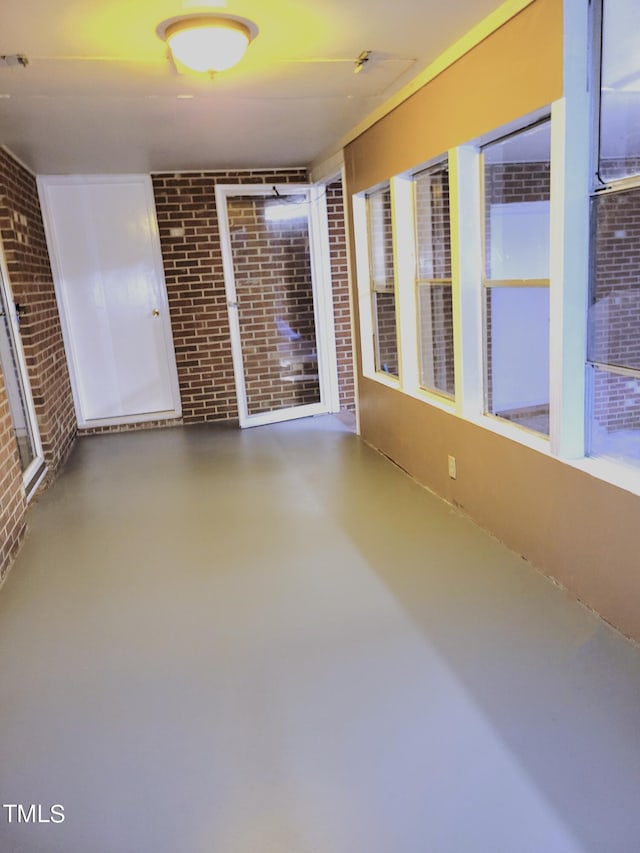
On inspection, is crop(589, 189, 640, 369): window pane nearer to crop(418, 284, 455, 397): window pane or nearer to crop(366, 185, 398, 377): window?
crop(418, 284, 455, 397): window pane

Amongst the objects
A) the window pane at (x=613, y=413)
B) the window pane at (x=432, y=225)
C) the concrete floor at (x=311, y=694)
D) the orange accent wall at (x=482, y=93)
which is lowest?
the concrete floor at (x=311, y=694)

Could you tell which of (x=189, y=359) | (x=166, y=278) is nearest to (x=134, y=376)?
(x=189, y=359)

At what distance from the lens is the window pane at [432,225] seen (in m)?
3.44

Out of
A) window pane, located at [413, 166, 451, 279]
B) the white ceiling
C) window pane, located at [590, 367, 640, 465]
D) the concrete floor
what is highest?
the white ceiling

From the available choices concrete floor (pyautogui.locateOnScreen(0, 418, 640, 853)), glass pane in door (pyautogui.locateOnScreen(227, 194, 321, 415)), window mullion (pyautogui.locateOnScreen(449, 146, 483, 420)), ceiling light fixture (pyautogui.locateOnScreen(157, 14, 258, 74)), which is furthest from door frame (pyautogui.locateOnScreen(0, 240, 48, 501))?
window mullion (pyautogui.locateOnScreen(449, 146, 483, 420))

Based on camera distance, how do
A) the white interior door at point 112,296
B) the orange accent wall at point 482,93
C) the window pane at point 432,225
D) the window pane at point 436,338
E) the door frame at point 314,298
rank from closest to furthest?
the orange accent wall at point 482,93, the window pane at point 432,225, the window pane at point 436,338, the door frame at point 314,298, the white interior door at point 112,296

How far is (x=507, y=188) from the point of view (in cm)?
344

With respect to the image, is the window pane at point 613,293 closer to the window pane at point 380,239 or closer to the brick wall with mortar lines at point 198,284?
the window pane at point 380,239

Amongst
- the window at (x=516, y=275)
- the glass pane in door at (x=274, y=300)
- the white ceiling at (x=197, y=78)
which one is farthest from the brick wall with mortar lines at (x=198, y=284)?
the window at (x=516, y=275)

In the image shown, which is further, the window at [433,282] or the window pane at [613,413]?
the window at [433,282]

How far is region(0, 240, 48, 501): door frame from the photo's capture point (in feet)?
13.3

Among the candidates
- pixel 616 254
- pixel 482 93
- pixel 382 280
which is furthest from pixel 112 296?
pixel 616 254

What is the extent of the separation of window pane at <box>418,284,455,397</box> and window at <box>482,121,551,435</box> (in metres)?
0.36

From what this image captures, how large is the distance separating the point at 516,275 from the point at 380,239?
4.69 feet
